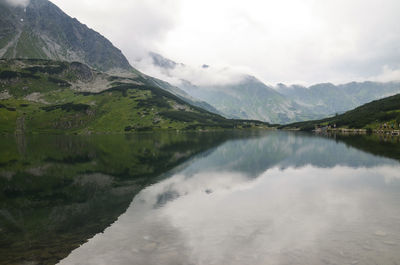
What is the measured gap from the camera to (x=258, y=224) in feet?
94.6

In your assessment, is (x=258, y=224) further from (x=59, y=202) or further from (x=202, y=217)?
(x=59, y=202)

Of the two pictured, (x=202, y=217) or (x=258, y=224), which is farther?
(x=202, y=217)

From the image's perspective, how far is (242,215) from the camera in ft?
106

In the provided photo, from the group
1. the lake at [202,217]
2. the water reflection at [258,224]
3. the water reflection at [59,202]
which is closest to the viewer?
the water reflection at [258,224]

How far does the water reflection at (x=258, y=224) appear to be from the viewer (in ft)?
69.8

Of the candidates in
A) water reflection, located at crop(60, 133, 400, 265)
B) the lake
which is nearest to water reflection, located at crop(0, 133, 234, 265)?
the lake

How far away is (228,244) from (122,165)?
189ft

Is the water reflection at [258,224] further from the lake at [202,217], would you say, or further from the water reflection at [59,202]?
the water reflection at [59,202]

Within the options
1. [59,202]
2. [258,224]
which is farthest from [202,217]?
[59,202]

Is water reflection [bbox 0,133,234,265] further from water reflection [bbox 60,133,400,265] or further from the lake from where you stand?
water reflection [bbox 60,133,400,265]

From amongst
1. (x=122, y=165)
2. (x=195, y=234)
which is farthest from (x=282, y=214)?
(x=122, y=165)

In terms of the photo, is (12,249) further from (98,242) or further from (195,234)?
(195,234)

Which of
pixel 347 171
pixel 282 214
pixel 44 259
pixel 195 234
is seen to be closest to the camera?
pixel 44 259

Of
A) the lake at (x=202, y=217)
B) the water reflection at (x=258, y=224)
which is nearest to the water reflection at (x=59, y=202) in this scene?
the lake at (x=202, y=217)
